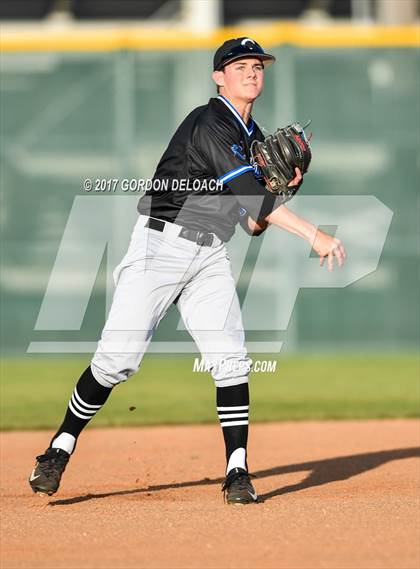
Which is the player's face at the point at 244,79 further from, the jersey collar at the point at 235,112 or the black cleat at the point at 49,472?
the black cleat at the point at 49,472

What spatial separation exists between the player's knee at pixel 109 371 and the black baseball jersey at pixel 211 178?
75cm

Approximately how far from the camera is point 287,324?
1384 centimetres

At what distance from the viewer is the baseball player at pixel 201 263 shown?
5449 millimetres

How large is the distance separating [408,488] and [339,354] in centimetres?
799

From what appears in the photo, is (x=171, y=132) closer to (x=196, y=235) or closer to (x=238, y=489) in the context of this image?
(x=196, y=235)

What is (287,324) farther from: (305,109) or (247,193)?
(247,193)

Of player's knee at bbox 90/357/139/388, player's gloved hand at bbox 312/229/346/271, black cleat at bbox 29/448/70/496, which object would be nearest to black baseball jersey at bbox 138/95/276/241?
player's gloved hand at bbox 312/229/346/271

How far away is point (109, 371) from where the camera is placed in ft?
18.1

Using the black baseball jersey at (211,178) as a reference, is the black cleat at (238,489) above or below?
below

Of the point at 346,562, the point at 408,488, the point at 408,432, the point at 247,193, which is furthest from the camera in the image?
the point at 408,432

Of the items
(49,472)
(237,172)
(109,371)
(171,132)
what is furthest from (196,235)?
(171,132)

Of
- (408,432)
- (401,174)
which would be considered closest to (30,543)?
(408,432)

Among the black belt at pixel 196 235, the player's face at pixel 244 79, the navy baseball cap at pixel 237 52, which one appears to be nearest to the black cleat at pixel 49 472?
the black belt at pixel 196 235

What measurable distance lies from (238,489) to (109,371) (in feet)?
2.70
